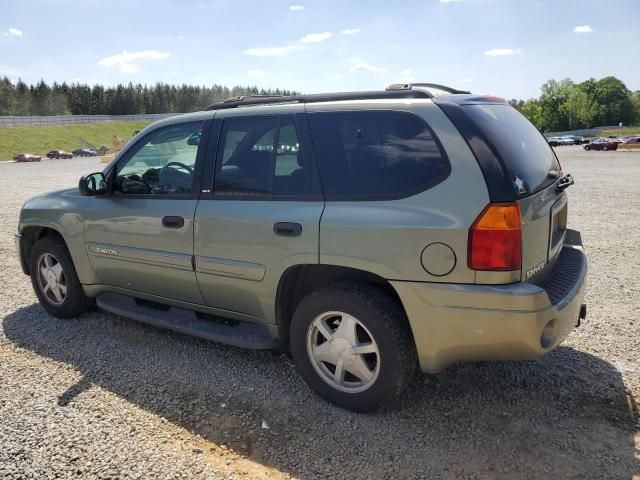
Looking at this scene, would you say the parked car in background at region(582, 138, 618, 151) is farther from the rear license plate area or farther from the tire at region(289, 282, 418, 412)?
the tire at region(289, 282, 418, 412)

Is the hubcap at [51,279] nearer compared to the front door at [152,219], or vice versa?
the front door at [152,219]

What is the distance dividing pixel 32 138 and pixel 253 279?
76961mm

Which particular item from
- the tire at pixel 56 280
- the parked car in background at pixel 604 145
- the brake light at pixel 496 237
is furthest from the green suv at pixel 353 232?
the parked car in background at pixel 604 145

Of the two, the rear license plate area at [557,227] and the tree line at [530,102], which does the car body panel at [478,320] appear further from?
the tree line at [530,102]

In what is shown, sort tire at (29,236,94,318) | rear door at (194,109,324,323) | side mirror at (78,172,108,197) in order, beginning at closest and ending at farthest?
rear door at (194,109,324,323) < side mirror at (78,172,108,197) < tire at (29,236,94,318)

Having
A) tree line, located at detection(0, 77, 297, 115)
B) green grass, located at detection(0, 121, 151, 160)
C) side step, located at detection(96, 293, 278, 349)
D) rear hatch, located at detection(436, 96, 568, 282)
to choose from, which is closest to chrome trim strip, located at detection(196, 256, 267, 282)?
side step, located at detection(96, 293, 278, 349)

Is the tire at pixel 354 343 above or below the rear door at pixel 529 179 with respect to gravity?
below

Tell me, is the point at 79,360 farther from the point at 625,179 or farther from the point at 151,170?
the point at 625,179

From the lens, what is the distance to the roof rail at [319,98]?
306 centimetres

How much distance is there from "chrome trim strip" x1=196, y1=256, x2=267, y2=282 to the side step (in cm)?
40

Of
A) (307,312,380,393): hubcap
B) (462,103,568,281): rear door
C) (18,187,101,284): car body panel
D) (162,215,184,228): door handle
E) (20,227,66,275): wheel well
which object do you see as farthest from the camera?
(20,227,66,275): wheel well

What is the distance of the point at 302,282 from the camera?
337 cm

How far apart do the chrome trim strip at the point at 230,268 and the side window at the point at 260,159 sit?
452 mm

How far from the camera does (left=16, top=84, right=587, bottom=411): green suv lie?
266cm
